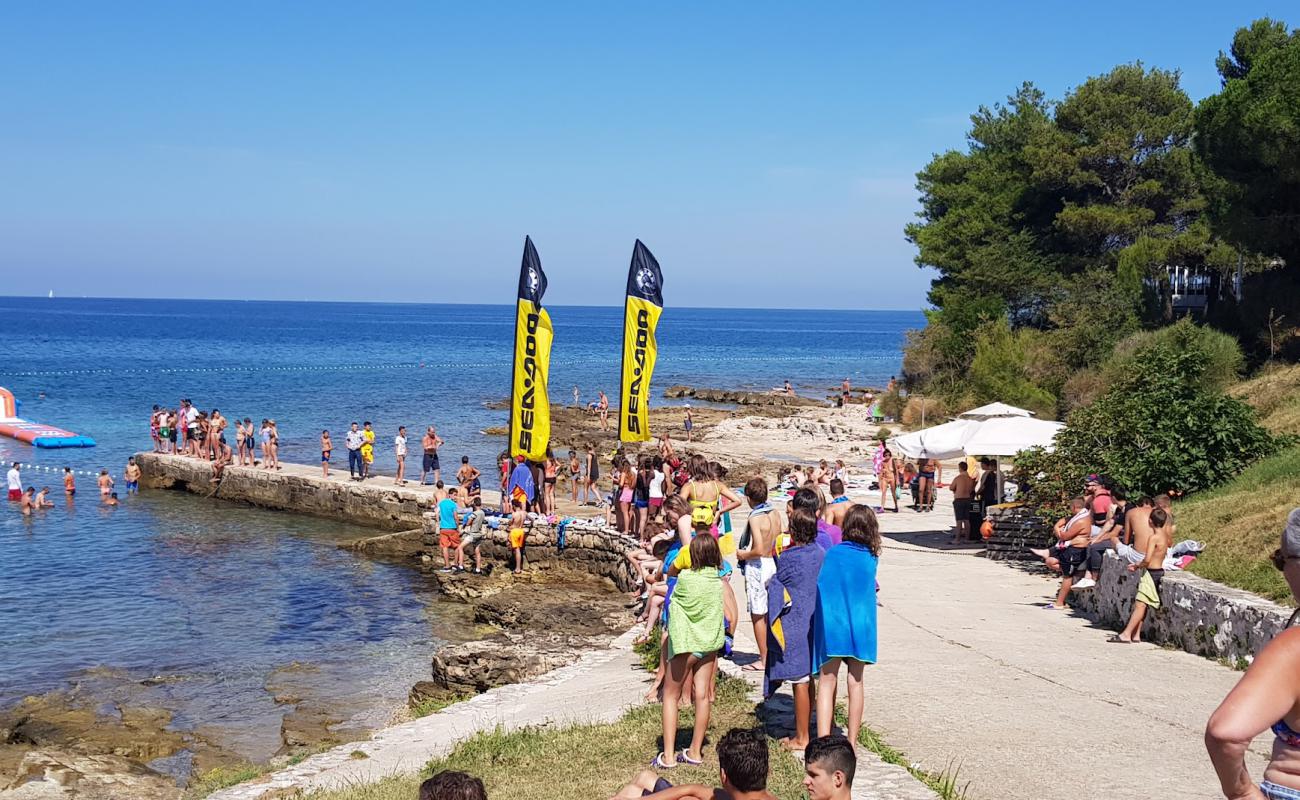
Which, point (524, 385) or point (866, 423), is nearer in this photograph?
point (524, 385)

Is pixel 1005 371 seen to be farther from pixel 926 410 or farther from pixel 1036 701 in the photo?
pixel 1036 701

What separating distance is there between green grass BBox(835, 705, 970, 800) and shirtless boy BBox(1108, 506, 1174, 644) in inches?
162

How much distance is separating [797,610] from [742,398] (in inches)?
2077

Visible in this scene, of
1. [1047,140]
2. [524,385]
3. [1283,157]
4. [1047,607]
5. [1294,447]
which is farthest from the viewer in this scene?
[1047,140]

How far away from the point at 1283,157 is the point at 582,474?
54.2 ft

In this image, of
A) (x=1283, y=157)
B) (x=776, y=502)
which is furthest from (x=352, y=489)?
(x=1283, y=157)

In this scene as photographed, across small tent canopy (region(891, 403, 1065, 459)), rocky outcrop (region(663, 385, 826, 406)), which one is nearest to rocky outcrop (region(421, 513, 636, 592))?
small tent canopy (region(891, 403, 1065, 459))

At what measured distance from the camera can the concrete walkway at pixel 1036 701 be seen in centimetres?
682

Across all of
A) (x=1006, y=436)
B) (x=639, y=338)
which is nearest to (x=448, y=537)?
(x=639, y=338)

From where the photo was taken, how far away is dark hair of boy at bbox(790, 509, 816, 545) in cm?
701

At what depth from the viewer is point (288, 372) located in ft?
273

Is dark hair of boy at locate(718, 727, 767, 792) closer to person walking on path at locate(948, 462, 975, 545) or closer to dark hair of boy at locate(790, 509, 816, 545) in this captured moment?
dark hair of boy at locate(790, 509, 816, 545)

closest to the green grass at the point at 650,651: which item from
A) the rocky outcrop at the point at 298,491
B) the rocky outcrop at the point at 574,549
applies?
the rocky outcrop at the point at 574,549

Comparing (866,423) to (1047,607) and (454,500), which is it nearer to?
(454,500)
